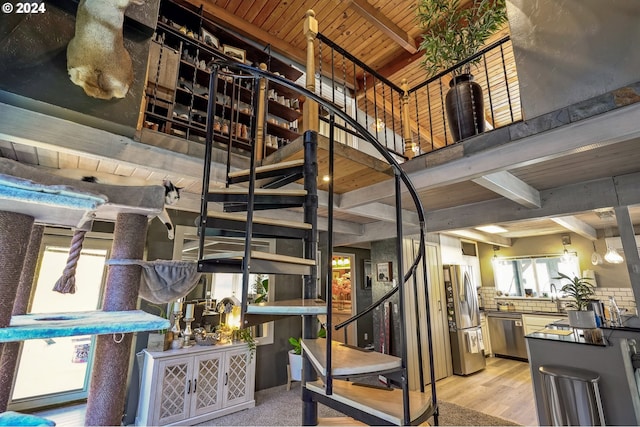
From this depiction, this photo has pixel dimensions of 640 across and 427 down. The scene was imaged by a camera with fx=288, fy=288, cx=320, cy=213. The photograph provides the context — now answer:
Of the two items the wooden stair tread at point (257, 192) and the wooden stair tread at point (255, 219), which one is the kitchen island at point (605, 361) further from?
the wooden stair tread at point (257, 192)

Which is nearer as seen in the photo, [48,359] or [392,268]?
[48,359]

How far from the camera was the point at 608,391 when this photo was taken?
2.53m

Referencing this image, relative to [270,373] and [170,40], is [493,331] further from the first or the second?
[170,40]

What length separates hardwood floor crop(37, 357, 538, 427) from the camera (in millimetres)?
3321

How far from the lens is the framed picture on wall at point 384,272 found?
4.86 meters

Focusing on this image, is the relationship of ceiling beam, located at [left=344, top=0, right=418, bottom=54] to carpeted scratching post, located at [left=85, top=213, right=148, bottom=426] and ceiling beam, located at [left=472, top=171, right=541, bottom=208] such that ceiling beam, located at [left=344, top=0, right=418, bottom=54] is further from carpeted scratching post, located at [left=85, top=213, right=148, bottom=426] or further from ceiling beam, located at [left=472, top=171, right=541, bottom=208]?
carpeted scratching post, located at [left=85, top=213, right=148, bottom=426]

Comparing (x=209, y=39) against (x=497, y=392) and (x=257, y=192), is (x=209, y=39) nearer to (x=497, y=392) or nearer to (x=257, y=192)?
(x=257, y=192)

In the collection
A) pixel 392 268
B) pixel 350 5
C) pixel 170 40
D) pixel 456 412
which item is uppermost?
pixel 350 5

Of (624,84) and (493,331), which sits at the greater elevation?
(624,84)

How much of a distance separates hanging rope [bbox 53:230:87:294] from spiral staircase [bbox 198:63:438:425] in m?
0.50

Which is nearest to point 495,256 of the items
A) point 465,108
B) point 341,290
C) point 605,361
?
point 341,290

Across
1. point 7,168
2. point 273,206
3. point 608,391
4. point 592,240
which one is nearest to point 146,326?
point 7,168

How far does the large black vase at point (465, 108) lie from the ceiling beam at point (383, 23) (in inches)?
91.5

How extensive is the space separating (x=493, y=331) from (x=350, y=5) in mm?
6646
